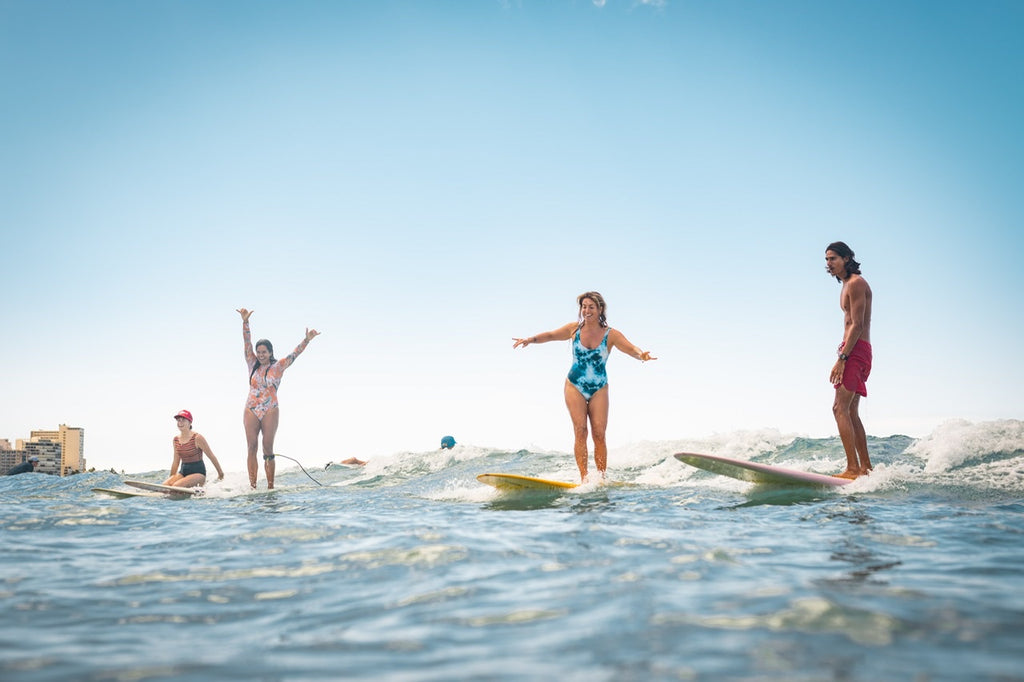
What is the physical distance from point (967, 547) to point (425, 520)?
14.3 feet

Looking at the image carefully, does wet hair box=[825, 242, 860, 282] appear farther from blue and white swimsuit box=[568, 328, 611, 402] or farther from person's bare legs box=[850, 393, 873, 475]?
blue and white swimsuit box=[568, 328, 611, 402]

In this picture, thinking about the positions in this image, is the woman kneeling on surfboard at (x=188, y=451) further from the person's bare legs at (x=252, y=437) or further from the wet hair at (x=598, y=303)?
the wet hair at (x=598, y=303)

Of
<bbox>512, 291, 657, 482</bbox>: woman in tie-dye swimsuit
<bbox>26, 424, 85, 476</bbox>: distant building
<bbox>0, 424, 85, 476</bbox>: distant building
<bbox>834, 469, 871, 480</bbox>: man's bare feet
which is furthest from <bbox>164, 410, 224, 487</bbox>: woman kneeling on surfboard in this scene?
<bbox>26, 424, 85, 476</bbox>: distant building

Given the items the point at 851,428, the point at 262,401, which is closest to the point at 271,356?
the point at 262,401

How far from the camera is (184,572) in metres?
4.12

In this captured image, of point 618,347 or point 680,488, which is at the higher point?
point 618,347

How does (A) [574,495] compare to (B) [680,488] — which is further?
(B) [680,488]

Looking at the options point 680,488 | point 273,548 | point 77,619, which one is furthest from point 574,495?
point 77,619

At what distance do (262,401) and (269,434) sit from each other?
66 cm

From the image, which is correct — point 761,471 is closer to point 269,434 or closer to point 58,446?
point 269,434

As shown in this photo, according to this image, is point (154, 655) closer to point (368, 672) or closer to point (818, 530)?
point (368, 672)

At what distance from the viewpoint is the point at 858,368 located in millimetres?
8562

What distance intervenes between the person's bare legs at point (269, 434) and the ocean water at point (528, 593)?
5.14 metres


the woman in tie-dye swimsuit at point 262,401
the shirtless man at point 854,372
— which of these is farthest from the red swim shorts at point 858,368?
the woman in tie-dye swimsuit at point 262,401
